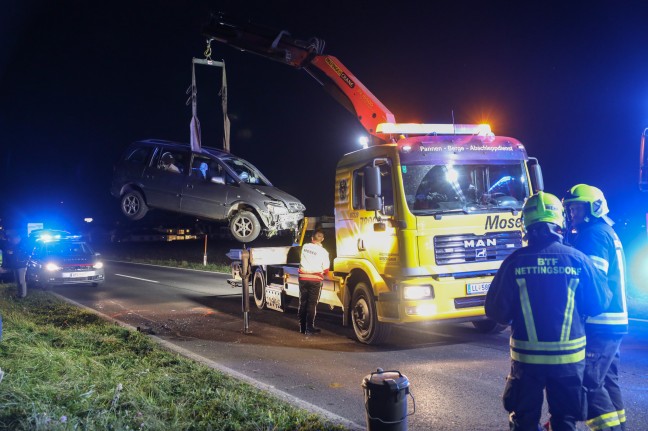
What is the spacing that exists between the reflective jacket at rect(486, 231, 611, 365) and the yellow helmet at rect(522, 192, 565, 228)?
179 mm

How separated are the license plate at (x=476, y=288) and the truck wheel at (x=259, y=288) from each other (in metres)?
5.76

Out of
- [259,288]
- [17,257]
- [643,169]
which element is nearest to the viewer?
[643,169]

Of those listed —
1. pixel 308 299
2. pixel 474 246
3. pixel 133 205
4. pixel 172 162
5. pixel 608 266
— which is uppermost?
pixel 172 162

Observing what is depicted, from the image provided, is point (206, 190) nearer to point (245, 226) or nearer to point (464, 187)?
point (245, 226)

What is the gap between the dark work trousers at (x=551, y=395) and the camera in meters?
3.56

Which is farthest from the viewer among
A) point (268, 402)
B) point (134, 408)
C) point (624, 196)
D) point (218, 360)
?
point (624, 196)

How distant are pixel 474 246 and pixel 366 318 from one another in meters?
1.92

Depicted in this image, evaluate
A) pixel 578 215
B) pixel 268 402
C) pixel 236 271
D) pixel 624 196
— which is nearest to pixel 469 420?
pixel 268 402

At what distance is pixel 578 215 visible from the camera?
14.6 feet

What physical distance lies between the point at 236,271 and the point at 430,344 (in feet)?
18.6

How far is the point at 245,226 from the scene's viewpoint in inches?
303

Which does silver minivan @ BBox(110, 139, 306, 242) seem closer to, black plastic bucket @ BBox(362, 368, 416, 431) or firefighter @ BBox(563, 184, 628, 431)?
black plastic bucket @ BBox(362, 368, 416, 431)

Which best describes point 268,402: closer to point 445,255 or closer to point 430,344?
point 445,255

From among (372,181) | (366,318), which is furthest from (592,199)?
(366,318)
